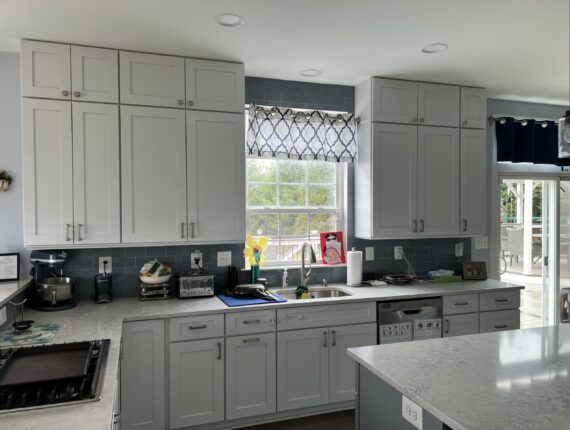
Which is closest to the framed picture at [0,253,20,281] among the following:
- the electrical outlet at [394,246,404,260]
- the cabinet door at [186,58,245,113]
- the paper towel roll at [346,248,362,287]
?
the cabinet door at [186,58,245,113]

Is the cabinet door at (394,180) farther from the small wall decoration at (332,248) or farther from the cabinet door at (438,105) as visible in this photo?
the small wall decoration at (332,248)

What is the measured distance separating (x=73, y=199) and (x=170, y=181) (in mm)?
620

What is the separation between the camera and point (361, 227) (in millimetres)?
3705

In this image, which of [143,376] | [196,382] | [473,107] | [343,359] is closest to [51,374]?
[143,376]

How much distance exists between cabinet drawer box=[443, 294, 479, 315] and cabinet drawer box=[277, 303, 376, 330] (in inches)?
25.7

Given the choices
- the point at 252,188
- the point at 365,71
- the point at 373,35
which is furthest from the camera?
the point at 252,188

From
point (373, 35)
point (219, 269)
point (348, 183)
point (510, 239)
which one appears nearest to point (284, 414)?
point (219, 269)

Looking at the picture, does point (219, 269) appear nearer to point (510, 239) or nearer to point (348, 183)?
point (348, 183)

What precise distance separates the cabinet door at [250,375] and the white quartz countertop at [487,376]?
1119 mm

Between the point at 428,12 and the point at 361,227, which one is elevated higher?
the point at 428,12

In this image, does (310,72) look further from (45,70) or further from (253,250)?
(45,70)

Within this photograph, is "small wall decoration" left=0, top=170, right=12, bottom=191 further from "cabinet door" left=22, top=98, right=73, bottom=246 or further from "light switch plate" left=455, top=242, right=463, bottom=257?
"light switch plate" left=455, top=242, right=463, bottom=257

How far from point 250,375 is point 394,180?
1903 mm

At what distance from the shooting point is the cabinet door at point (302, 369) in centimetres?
299
